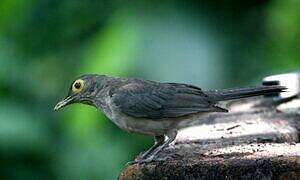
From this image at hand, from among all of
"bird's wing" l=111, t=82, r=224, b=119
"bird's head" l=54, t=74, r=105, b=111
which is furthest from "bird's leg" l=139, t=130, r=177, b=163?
"bird's head" l=54, t=74, r=105, b=111

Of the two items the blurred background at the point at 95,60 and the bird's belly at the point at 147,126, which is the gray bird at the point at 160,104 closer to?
the bird's belly at the point at 147,126

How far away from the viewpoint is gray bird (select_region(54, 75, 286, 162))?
4.49m

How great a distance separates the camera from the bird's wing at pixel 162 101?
453 centimetres

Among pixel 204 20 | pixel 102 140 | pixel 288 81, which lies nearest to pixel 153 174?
pixel 288 81

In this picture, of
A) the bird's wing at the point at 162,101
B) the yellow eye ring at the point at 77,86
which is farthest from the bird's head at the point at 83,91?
the bird's wing at the point at 162,101

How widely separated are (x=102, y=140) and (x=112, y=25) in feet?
2.37

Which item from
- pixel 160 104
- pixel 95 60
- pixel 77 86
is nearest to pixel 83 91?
pixel 77 86

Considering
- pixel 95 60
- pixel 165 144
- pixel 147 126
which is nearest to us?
pixel 165 144

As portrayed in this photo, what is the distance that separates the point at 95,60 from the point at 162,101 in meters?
1.21

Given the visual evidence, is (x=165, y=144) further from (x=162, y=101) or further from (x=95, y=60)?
(x=95, y=60)

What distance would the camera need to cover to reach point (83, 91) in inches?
196

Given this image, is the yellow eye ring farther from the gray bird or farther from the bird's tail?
the bird's tail

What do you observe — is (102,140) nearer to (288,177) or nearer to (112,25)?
(112,25)

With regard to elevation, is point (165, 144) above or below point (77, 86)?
below
